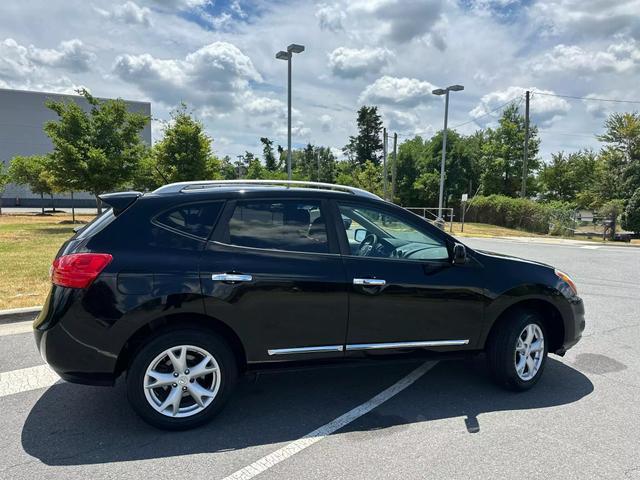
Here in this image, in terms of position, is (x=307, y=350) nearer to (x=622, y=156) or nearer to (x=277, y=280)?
(x=277, y=280)

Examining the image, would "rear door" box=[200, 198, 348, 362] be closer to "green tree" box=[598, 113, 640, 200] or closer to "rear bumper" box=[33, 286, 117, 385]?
"rear bumper" box=[33, 286, 117, 385]

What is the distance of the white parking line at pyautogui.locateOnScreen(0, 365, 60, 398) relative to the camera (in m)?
3.91

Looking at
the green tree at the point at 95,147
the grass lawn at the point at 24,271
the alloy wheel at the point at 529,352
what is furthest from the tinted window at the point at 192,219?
the green tree at the point at 95,147

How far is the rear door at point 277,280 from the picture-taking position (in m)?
3.27

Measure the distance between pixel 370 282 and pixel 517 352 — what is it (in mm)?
1551

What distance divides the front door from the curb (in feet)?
15.3

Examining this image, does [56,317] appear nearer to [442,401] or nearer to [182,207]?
[182,207]

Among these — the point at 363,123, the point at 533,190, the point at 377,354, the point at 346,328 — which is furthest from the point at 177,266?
the point at 363,123

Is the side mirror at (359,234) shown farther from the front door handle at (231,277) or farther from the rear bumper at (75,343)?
the rear bumper at (75,343)

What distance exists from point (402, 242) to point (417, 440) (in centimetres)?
157

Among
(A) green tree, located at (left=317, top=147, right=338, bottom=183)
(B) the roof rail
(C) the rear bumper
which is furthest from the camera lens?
(A) green tree, located at (left=317, top=147, right=338, bottom=183)

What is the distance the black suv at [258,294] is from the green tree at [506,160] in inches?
1996

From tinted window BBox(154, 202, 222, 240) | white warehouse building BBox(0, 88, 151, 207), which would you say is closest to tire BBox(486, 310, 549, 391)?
tinted window BBox(154, 202, 222, 240)

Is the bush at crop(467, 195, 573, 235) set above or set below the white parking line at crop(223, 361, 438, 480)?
above
